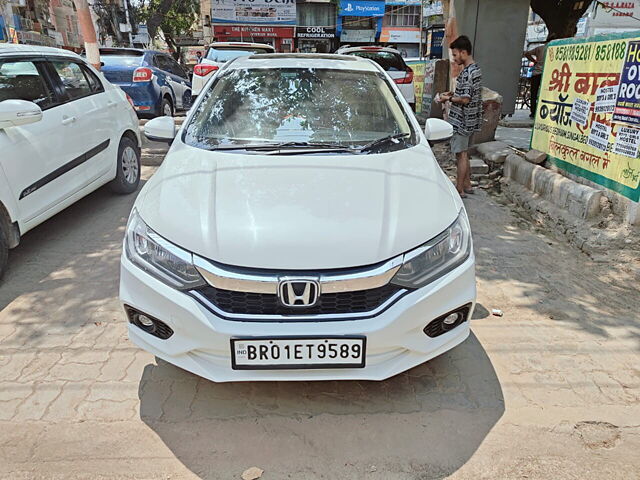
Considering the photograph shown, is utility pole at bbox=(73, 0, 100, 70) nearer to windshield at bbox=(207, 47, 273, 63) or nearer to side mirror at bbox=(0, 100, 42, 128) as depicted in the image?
windshield at bbox=(207, 47, 273, 63)

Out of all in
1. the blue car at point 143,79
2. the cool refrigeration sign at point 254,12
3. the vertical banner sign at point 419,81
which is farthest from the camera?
the cool refrigeration sign at point 254,12

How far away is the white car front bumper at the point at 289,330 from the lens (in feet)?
6.95

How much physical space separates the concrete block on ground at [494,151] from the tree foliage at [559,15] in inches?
211

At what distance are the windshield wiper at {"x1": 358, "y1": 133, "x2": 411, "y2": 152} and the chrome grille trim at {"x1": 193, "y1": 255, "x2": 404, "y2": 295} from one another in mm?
1033

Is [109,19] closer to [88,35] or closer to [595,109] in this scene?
[88,35]

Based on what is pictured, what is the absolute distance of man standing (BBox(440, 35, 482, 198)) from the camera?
5.38 meters

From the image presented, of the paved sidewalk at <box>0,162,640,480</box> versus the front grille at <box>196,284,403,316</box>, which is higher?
the front grille at <box>196,284,403,316</box>

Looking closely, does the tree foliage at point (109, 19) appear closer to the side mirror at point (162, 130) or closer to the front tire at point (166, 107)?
the front tire at point (166, 107)

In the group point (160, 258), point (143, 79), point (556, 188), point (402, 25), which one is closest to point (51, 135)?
point (160, 258)

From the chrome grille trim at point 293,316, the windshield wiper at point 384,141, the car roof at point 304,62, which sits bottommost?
the chrome grille trim at point 293,316

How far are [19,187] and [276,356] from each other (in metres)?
2.81

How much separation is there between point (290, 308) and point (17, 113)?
2770 millimetres

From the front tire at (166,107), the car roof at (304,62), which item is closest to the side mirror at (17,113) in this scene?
the car roof at (304,62)

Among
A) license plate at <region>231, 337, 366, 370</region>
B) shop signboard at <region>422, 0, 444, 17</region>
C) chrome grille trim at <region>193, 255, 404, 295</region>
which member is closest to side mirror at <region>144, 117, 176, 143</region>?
chrome grille trim at <region>193, 255, 404, 295</region>
